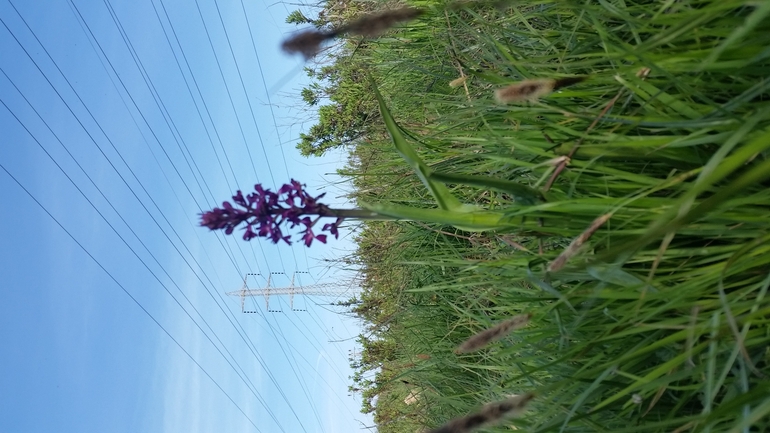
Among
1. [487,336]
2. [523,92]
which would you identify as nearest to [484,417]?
[487,336]

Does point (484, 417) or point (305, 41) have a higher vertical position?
point (305, 41)

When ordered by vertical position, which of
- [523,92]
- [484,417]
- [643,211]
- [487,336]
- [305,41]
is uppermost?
[305,41]

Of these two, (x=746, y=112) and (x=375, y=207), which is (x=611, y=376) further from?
(x=375, y=207)

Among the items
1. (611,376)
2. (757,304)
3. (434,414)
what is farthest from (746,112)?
(434,414)

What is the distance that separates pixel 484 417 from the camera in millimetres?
949

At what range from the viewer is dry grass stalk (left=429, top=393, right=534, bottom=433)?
908 mm

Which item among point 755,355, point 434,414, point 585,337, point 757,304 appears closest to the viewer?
point 757,304

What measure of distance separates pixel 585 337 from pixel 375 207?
33.6 inches

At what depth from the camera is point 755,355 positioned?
1.28 m

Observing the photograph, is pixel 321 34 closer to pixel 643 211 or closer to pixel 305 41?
pixel 305 41

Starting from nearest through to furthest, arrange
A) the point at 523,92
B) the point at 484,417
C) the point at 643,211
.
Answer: the point at 484,417
the point at 523,92
the point at 643,211

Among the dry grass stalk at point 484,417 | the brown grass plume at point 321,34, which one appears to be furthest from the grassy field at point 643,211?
the brown grass plume at point 321,34

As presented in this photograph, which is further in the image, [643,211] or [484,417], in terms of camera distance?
[643,211]

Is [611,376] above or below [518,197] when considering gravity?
below
